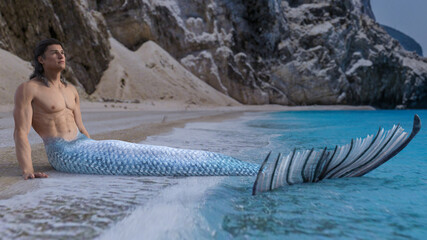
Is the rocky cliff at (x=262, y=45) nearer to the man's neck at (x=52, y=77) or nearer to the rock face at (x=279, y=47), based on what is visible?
the rock face at (x=279, y=47)

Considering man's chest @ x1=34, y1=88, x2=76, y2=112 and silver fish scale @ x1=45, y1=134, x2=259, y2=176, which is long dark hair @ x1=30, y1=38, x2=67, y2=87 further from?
silver fish scale @ x1=45, y1=134, x2=259, y2=176

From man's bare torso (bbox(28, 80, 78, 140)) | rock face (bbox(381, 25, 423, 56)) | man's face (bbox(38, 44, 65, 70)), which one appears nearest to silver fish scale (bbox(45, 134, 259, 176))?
man's bare torso (bbox(28, 80, 78, 140))

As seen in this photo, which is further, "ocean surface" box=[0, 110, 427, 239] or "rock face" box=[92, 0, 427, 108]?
"rock face" box=[92, 0, 427, 108]

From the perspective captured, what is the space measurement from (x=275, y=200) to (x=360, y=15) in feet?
166

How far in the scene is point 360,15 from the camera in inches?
1761

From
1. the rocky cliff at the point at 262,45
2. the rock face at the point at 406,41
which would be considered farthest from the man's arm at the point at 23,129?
the rock face at the point at 406,41

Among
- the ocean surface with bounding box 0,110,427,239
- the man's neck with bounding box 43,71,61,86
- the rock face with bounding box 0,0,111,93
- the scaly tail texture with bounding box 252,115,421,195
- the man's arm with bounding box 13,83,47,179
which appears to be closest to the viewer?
the ocean surface with bounding box 0,110,427,239

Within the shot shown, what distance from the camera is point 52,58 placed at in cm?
269

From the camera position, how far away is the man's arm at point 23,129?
2472 millimetres

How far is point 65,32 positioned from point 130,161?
20058 millimetres

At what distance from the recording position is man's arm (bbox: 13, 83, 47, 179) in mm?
2472

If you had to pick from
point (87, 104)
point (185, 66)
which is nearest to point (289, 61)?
point (185, 66)

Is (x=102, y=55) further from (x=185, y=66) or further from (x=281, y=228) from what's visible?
(x=281, y=228)

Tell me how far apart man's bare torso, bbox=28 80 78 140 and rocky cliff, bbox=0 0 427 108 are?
18301 mm
